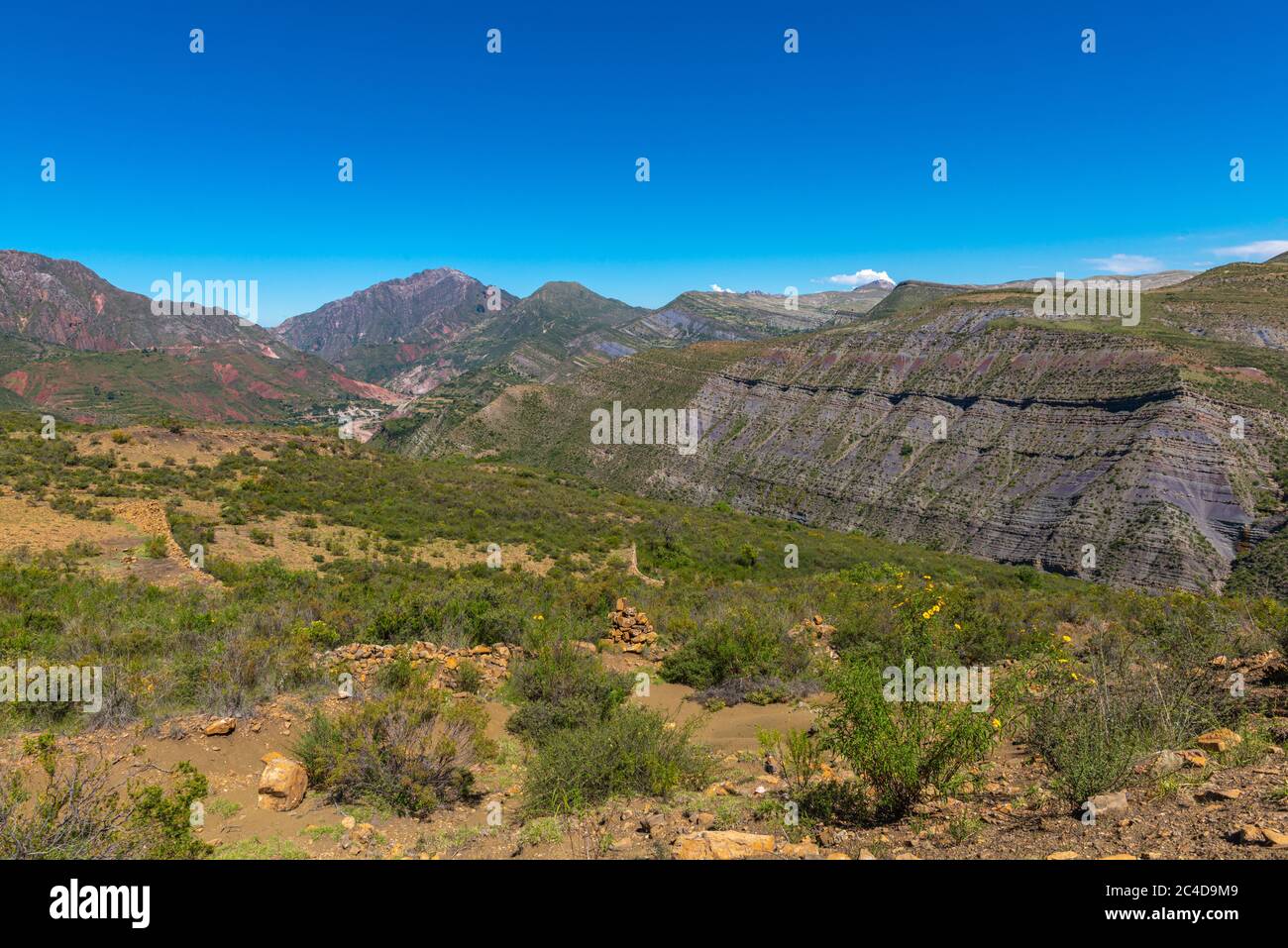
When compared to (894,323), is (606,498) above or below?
below

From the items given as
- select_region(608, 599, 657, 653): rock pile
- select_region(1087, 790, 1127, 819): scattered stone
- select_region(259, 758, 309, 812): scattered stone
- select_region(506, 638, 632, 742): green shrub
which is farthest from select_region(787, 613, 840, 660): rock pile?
select_region(259, 758, 309, 812): scattered stone

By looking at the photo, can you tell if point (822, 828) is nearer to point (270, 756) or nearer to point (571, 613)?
point (270, 756)

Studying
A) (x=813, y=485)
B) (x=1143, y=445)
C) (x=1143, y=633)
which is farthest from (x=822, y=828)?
(x=813, y=485)
